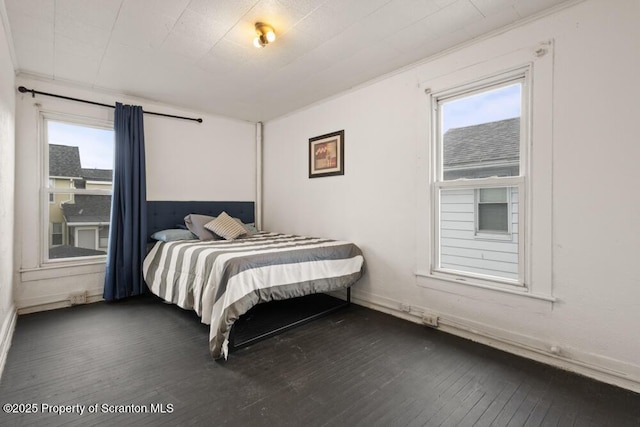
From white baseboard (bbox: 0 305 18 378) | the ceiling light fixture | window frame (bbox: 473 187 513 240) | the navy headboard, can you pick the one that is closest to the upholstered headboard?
the navy headboard

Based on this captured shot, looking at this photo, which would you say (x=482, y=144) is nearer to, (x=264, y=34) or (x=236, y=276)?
(x=264, y=34)

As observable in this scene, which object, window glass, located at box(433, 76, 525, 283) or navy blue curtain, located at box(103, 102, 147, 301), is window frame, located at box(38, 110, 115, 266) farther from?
window glass, located at box(433, 76, 525, 283)

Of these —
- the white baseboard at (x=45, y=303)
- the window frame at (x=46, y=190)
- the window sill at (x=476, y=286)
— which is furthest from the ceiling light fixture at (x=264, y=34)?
the white baseboard at (x=45, y=303)

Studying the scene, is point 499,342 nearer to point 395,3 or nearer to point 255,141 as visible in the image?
point 395,3

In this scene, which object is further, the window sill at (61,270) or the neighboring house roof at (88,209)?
Answer: the neighboring house roof at (88,209)

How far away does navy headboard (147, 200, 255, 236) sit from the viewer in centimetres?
390

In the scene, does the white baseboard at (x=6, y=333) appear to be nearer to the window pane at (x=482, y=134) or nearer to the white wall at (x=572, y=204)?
the white wall at (x=572, y=204)

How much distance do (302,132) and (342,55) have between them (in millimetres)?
1583

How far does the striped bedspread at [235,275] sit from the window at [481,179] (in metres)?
0.98

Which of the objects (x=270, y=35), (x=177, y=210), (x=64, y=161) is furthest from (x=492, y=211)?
(x=64, y=161)

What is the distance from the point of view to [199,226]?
3.79 m

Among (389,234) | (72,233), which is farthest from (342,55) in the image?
(72,233)

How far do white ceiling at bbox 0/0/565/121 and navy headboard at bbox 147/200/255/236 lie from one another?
56.1 inches

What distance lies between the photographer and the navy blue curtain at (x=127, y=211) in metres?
3.48
